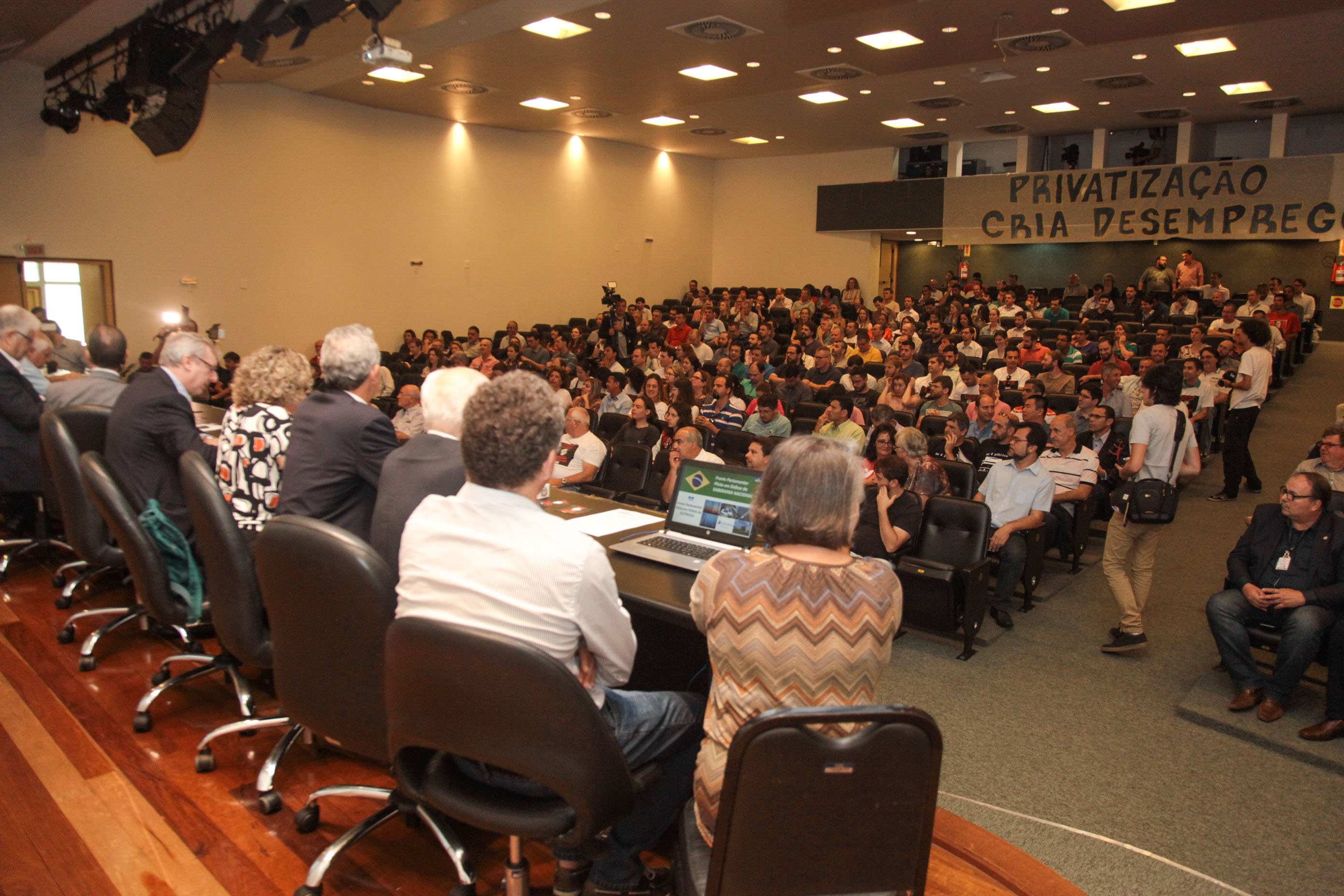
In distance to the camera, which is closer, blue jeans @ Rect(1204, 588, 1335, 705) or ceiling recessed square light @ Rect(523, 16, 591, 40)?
blue jeans @ Rect(1204, 588, 1335, 705)

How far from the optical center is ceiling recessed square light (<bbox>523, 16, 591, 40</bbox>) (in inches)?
322

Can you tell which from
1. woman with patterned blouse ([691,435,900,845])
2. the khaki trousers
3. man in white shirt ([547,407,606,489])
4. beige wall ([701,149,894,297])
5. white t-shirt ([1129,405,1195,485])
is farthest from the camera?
beige wall ([701,149,894,297])

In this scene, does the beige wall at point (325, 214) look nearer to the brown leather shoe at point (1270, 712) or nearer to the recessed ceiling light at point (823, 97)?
the recessed ceiling light at point (823, 97)

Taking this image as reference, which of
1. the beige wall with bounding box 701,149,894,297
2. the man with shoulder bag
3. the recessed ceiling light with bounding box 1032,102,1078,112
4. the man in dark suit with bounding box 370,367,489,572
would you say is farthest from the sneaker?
the beige wall with bounding box 701,149,894,297

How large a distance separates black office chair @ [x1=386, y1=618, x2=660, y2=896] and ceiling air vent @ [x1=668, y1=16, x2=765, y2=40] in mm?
7807

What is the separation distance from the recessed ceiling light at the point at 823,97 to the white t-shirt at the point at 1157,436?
8220 mm

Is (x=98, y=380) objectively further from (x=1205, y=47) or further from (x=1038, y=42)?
(x=1205, y=47)

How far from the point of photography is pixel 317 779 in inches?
96.4

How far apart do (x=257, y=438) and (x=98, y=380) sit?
2006mm

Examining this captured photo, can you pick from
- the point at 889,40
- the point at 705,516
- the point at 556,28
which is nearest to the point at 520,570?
the point at 705,516

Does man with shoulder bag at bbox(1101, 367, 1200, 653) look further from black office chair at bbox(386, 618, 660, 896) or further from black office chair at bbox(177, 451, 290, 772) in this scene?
black office chair at bbox(177, 451, 290, 772)

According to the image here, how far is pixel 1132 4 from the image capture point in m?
7.37

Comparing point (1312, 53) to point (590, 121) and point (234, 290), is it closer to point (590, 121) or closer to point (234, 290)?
point (590, 121)

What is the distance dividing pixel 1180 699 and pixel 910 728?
3083 millimetres
